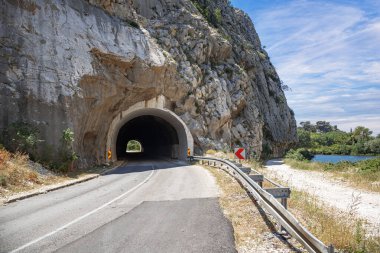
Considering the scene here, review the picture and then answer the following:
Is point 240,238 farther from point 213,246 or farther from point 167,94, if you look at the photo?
point 167,94

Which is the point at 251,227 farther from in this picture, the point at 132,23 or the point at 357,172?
the point at 132,23

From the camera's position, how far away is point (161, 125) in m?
43.1

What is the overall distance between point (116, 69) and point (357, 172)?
816 inches

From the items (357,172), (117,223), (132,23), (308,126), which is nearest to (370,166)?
(357,172)

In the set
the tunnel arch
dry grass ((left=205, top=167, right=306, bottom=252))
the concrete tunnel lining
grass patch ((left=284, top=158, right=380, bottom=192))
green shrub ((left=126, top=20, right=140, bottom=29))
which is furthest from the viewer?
the tunnel arch

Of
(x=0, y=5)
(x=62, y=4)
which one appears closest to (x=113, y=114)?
(x=62, y=4)

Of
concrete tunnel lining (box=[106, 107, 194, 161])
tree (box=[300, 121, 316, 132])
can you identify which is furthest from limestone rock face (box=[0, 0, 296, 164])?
tree (box=[300, 121, 316, 132])

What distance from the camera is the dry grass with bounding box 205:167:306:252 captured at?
6.24m

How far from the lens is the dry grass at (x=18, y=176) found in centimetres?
1311

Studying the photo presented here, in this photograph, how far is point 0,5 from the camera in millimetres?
20078

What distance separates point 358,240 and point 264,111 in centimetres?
4968

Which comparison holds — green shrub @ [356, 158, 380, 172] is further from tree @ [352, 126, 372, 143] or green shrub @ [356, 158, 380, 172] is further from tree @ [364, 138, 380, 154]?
tree @ [352, 126, 372, 143]

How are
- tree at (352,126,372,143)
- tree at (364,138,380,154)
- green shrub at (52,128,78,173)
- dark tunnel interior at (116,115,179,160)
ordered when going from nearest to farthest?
green shrub at (52,128,78,173) < dark tunnel interior at (116,115,179,160) < tree at (364,138,380,154) < tree at (352,126,372,143)

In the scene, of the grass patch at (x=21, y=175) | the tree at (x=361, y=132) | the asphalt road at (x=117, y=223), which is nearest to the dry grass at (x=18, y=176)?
the grass patch at (x=21, y=175)
